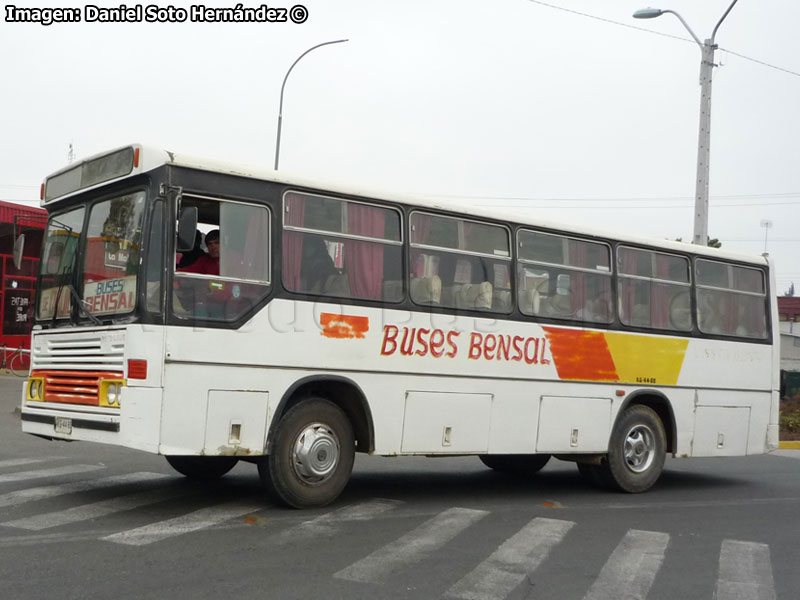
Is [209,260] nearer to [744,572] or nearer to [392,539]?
[392,539]

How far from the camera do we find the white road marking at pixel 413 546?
634cm

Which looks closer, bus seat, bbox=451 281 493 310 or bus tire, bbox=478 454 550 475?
bus seat, bbox=451 281 493 310

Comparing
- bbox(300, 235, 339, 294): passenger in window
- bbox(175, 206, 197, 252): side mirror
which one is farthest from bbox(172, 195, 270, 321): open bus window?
bbox(300, 235, 339, 294): passenger in window

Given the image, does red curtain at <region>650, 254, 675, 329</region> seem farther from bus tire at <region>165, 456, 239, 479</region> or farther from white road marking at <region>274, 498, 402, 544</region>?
bus tire at <region>165, 456, 239, 479</region>

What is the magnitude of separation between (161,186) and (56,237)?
1897 millimetres

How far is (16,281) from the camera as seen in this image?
28688 mm

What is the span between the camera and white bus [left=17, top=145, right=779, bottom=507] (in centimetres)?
787

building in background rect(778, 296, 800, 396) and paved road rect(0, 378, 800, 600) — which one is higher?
building in background rect(778, 296, 800, 396)

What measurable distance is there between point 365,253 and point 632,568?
12.4 ft

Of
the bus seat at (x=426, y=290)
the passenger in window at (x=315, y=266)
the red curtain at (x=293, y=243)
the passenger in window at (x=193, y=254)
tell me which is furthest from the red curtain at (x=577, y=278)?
the passenger in window at (x=193, y=254)

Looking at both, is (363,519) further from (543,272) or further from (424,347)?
(543,272)

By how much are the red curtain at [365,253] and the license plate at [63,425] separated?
9.00 feet

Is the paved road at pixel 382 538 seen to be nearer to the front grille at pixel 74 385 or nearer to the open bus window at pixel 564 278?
the front grille at pixel 74 385

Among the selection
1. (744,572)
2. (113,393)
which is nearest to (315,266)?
(113,393)
